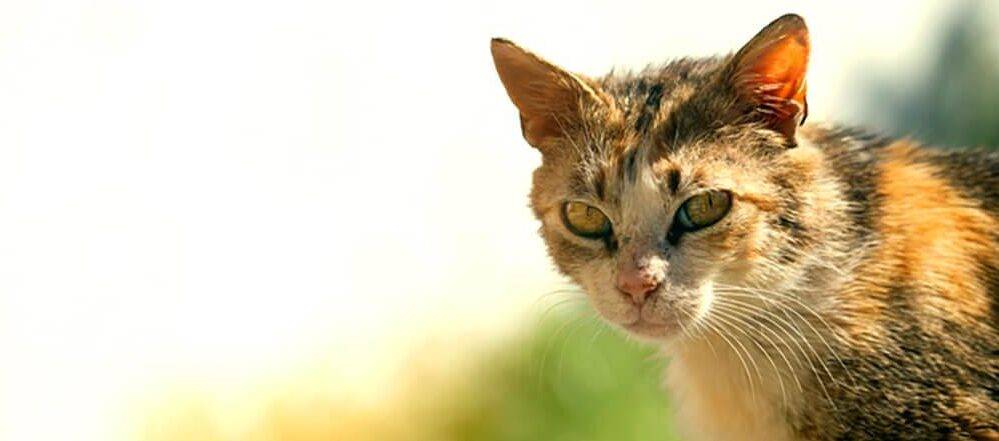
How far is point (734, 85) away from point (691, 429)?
0.60 metres

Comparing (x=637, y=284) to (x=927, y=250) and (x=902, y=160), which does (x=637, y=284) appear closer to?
(x=927, y=250)

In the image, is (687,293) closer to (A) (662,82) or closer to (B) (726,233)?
(B) (726,233)

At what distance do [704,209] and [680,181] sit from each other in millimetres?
57

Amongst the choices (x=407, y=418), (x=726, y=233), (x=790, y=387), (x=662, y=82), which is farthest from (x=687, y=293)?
(x=407, y=418)

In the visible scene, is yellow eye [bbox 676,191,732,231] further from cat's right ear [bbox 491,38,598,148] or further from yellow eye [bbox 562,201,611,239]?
cat's right ear [bbox 491,38,598,148]

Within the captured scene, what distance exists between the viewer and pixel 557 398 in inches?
128

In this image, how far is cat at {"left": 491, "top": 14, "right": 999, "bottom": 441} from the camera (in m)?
1.99

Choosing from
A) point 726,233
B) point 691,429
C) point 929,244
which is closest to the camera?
point 726,233

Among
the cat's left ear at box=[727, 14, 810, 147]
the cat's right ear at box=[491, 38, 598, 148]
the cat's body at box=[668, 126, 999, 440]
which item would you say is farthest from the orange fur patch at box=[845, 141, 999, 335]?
the cat's right ear at box=[491, 38, 598, 148]

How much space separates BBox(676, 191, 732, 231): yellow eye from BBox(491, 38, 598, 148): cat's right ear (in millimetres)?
244

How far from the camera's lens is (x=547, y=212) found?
2.18 meters

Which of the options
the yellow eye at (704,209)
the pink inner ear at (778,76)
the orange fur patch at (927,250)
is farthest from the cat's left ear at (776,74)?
the orange fur patch at (927,250)

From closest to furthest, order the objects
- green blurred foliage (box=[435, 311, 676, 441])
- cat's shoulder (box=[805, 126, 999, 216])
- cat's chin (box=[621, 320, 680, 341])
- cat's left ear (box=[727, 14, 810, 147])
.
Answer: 1. cat's left ear (box=[727, 14, 810, 147])
2. cat's chin (box=[621, 320, 680, 341])
3. cat's shoulder (box=[805, 126, 999, 216])
4. green blurred foliage (box=[435, 311, 676, 441])

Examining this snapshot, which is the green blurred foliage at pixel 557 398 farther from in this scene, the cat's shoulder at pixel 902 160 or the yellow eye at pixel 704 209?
the yellow eye at pixel 704 209
